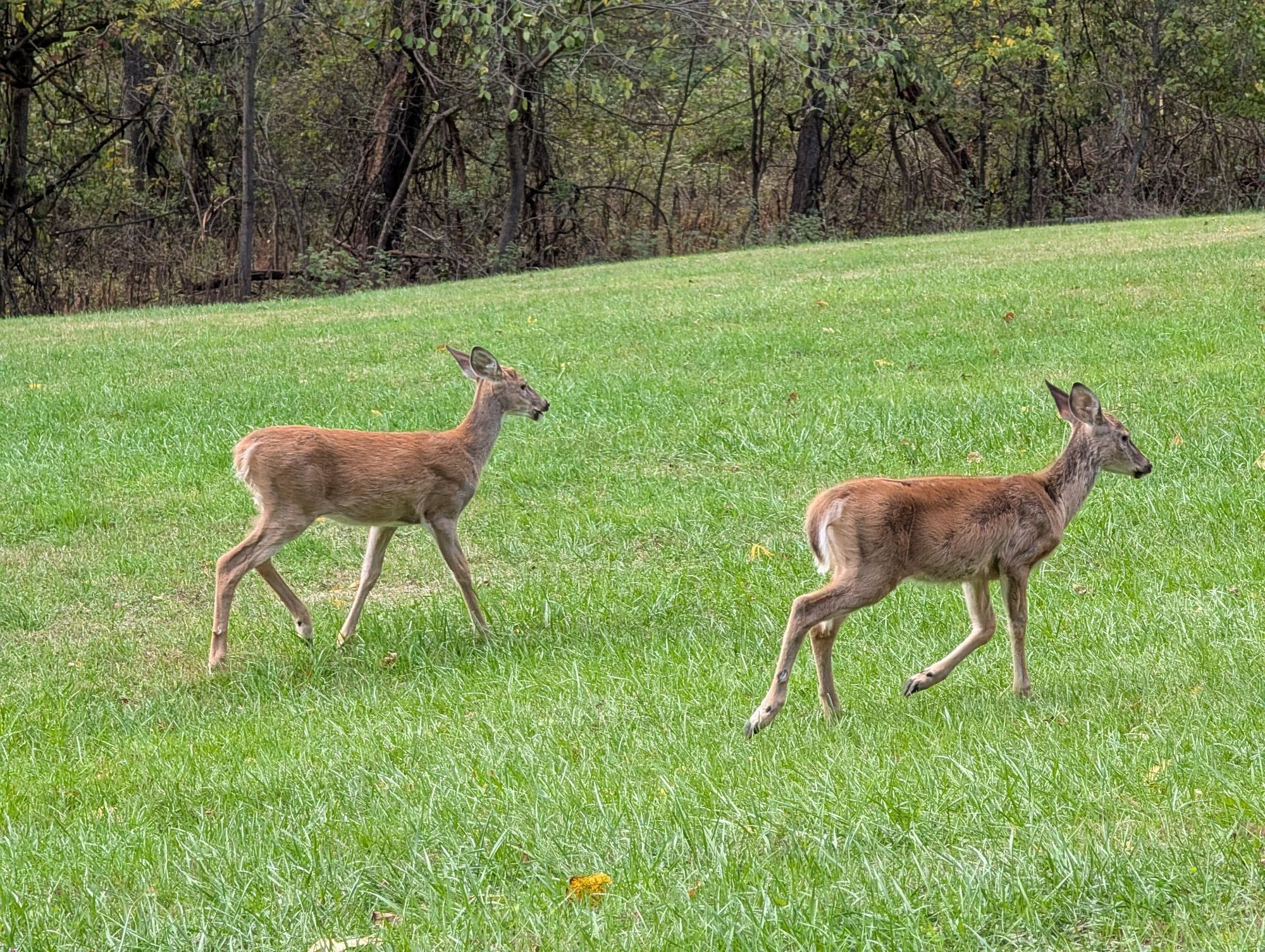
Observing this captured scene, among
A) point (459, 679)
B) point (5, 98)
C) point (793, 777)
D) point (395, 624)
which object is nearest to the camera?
point (793, 777)

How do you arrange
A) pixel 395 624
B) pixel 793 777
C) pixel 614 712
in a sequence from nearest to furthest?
pixel 793 777 → pixel 614 712 → pixel 395 624

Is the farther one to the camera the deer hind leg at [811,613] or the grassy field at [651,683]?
the deer hind leg at [811,613]

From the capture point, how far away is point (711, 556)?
7734 mm

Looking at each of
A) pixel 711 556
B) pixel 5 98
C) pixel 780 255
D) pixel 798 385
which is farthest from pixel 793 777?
pixel 5 98

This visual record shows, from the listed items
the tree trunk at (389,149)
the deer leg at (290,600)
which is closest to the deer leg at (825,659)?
the deer leg at (290,600)

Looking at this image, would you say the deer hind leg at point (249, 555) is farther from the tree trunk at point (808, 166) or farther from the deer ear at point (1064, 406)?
the tree trunk at point (808, 166)

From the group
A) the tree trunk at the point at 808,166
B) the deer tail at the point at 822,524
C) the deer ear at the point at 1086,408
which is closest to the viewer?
the deer tail at the point at 822,524

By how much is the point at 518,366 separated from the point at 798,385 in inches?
121

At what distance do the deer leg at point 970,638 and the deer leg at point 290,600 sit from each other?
2781 millimetres

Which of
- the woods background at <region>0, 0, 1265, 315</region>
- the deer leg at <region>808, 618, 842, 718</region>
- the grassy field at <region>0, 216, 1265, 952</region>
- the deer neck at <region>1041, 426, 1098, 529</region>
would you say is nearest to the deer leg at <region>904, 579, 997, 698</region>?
the grassy field at <region>0, 216, 1265, 952</region>

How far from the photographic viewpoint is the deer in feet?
22.1

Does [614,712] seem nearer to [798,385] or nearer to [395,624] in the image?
[395,624]

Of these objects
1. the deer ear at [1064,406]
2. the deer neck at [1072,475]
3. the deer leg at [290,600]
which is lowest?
the deer leg at [290,600]

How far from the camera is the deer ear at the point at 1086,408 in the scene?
5.80 m
